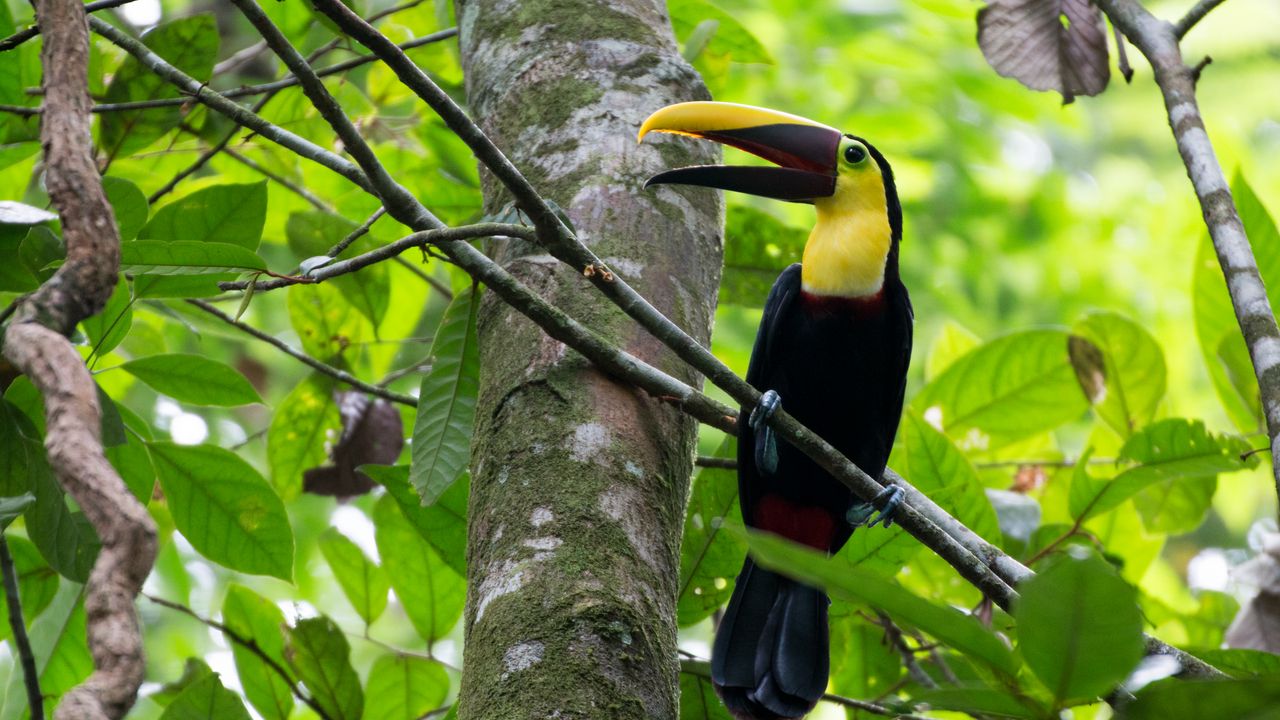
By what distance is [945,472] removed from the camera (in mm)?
2855

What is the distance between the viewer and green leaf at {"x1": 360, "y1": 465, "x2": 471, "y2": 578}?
2.53 meters

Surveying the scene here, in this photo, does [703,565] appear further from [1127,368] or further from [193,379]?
[1127,368]

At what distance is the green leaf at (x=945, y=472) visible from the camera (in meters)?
2.75

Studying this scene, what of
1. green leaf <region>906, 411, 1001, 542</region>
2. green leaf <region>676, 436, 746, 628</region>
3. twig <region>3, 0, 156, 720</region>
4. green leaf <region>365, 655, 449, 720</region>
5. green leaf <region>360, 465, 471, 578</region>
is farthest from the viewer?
green leaf <region>365, 655, 449, 720</region>

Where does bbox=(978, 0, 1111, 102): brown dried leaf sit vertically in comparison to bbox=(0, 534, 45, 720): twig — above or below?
above

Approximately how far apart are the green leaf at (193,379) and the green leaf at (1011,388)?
6.18ft

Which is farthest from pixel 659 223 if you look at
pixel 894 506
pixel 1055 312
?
pixel 1055 312

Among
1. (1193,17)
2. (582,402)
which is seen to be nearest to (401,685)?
(582,402)

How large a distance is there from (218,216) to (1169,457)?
2186 millimetres

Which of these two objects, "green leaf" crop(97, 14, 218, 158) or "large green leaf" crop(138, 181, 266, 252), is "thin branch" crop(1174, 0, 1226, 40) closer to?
"large green leaf" crop(138, 181, 266, 252)

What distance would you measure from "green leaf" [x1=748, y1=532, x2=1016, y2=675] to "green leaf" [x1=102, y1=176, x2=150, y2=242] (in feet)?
5.66

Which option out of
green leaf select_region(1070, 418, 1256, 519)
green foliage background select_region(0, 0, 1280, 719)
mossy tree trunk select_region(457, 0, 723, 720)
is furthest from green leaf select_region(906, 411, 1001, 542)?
mossy tree trunk select_region(457, 0, 723, 720)

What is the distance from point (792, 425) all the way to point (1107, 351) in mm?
1708

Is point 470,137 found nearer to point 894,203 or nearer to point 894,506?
point 894,506
